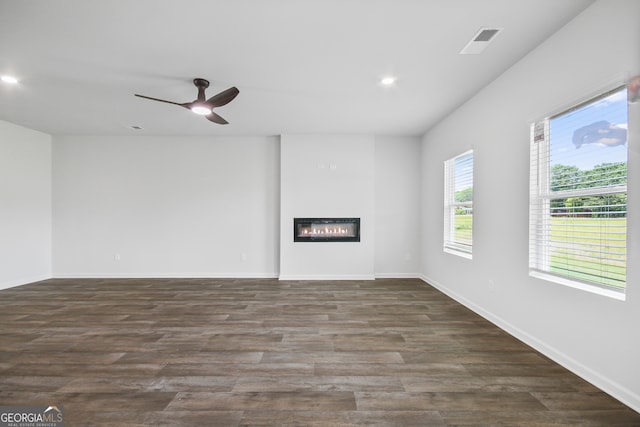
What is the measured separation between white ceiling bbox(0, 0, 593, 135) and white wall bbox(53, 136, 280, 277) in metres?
1.31

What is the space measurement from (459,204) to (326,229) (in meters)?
2.27

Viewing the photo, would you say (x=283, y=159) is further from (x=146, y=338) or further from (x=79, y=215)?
(x=79, y=215)

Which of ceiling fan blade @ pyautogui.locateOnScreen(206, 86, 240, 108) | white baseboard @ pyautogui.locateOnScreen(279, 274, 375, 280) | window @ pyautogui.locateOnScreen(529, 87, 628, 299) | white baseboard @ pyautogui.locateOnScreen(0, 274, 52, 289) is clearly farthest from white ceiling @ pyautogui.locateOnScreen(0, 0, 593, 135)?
white baseboard @ pyautogui.locateOnScreen(279, 274, 375, 280)

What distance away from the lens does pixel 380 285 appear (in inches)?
185

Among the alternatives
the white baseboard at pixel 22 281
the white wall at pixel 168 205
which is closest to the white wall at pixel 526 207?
the white wall at pixel 168 205

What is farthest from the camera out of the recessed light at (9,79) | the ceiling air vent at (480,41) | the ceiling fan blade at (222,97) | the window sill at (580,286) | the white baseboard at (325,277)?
the white baseboard at (325,277)

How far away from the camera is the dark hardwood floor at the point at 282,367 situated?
1673 mm

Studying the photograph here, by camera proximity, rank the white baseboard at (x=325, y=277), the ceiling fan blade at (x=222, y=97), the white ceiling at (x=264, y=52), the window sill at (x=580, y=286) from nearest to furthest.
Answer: the window sill at (x=580, y=286)
the white ceiling at (x=264, y=52)
the ceiling fan blade at (x=222, y=97)
the white baseboard at (x=325, y=277)

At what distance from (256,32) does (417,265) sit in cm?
462

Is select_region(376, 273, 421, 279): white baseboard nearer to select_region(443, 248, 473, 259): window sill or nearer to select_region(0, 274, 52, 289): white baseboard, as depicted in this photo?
select_region(443, 248, 473, 259): window sill

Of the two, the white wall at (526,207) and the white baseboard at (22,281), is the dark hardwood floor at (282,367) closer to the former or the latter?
the white wall at (526,207)

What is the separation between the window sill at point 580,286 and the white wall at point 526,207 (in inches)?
1.4

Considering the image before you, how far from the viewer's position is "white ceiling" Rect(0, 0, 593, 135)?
6.49 ft

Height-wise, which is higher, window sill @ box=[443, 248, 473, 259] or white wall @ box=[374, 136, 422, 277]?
white wall @ box=[374, 136, 422, 277]
